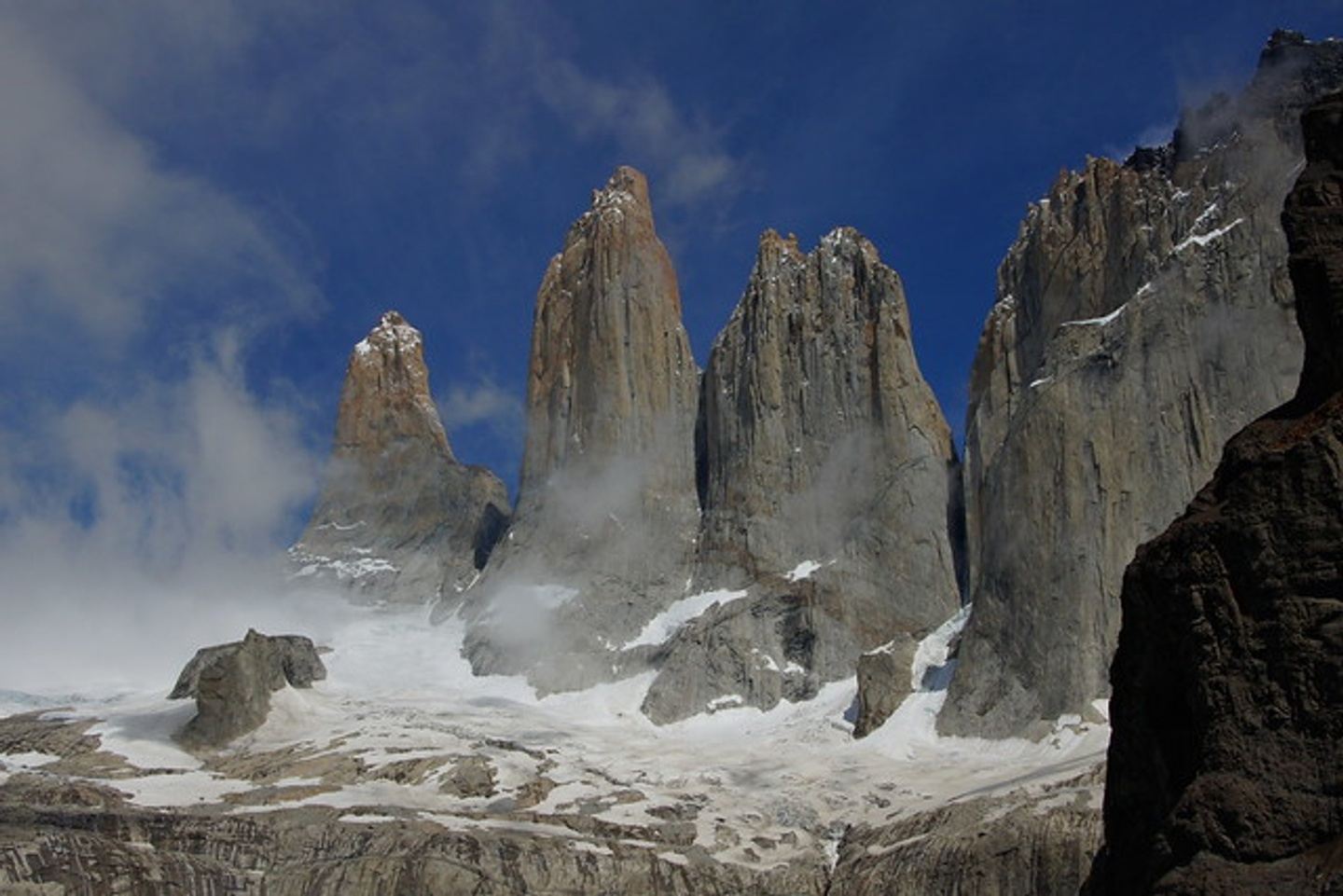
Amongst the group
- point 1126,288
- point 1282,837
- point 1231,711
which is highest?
point 1126,288

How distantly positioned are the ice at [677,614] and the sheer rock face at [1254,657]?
346ft

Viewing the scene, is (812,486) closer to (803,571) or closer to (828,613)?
(803,571)

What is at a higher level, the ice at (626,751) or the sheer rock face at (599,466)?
the sheer rock face at (599,466)

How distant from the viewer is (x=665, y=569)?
136750 mm

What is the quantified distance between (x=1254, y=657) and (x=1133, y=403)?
86600 mm

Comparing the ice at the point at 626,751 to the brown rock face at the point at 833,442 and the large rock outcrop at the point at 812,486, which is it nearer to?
the large rock outcrop at the point at 812,486

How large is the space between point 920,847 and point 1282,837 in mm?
63120

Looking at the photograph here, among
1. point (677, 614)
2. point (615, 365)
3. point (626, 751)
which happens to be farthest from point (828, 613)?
point (615, 365)

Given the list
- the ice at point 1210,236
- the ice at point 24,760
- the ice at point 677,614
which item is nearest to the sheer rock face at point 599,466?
the ice at point 677,614

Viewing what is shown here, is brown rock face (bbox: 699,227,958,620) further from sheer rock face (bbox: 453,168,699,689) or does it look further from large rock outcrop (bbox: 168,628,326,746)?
large rock outcrop (bbox: 168,628,326,746)

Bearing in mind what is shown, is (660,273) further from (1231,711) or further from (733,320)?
(1231,711)

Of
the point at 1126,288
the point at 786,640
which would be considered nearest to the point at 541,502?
the point at 786,640

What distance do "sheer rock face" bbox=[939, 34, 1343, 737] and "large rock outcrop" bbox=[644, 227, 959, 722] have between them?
32.8 ft

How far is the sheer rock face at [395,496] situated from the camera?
538 feet
